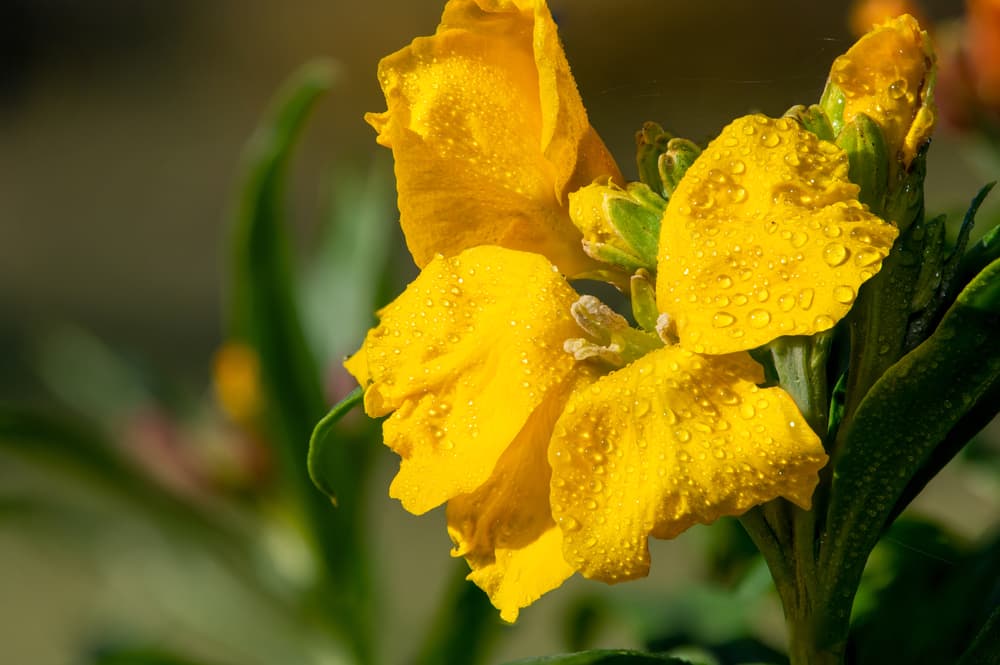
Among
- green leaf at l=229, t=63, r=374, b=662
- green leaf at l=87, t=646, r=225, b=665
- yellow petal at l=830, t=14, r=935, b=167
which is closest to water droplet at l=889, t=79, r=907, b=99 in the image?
yellow petal at l=830, t=14, r=935, b=167

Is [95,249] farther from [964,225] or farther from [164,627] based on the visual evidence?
[964,225]

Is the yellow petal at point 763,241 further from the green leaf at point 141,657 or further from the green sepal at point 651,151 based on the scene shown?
the green leaf at point 141,657

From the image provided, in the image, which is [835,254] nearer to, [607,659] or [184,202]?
[607,659]

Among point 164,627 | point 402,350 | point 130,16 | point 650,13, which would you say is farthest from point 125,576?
point 130,16

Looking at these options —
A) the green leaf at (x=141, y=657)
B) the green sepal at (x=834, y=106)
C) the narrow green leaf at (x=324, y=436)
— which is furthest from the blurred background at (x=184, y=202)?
the narrow green leaf at (x=324, y=436)

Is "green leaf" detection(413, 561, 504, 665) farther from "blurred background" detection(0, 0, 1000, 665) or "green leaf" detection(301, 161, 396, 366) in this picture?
"green leaf" detection(301, 161, 396, 366)

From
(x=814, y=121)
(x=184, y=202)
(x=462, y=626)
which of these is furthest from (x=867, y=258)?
(x=184, y=202)
